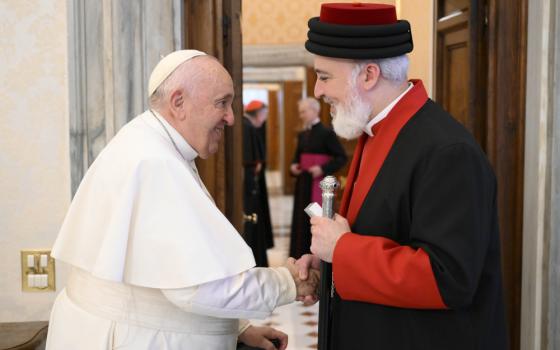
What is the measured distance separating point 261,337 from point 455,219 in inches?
40.1

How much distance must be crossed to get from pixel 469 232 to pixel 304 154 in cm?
592

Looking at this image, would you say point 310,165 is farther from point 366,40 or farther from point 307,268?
point 366,40

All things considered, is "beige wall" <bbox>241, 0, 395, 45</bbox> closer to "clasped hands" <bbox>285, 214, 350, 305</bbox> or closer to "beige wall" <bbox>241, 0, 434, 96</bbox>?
"beige wall" <bbox>241, 0, 434, 96</bbox>

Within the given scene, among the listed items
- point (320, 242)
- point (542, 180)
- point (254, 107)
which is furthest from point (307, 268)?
point (254, 107)

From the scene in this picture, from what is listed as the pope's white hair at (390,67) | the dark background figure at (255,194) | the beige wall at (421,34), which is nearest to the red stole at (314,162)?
the dark background figure at (255,194)

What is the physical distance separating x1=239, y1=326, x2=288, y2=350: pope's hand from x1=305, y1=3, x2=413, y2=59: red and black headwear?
1067 millimetres

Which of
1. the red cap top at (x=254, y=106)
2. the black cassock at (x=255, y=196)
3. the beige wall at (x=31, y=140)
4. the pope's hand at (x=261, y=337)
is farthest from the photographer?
the red cap top at (x=254, y=106)

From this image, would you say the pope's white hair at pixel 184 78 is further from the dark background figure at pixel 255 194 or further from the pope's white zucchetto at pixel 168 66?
the dark background figure at pixel 255 194

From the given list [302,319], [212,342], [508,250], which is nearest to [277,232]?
[302,319]

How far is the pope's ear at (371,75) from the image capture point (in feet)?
7.24

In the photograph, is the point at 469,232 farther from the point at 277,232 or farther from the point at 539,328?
the point at 277,232

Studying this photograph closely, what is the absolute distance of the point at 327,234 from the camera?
2.16 m

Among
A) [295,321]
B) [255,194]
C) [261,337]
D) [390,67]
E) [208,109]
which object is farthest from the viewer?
[255,194]

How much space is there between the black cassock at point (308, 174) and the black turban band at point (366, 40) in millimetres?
5405
